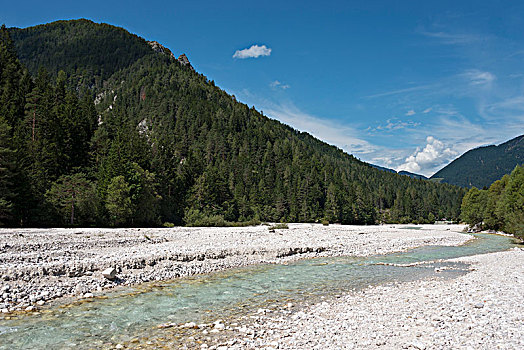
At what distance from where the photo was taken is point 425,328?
29.3 feet

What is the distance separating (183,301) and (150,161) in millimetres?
58682

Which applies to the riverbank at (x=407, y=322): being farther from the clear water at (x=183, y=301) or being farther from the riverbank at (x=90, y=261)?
the riverbank at (x=90, y=261)

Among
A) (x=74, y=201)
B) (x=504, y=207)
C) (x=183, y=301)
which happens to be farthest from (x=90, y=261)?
(x=504, y=207)

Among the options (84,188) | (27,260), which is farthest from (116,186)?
(27,260)

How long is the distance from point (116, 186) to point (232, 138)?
8903 cm

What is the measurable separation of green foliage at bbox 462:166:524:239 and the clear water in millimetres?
27519

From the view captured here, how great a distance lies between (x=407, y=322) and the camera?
9727 mm

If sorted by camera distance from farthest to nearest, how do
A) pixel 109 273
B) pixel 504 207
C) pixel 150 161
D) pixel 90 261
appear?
pixel 150 161 → pixel 504 207 → pixel 90 261 → pixel 109 273

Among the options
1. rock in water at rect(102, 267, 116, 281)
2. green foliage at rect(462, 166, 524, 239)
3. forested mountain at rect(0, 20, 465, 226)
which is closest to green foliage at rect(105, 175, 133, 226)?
forested mountain at rect(0, 20, 465, 226)

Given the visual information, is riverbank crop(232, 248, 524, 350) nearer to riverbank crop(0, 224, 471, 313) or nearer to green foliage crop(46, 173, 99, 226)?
riverbank crop(0, 224, 471, 313)

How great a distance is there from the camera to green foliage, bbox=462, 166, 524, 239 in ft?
141

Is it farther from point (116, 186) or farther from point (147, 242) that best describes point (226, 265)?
point (116, 186)

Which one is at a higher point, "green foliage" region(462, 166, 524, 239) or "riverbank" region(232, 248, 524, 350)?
"green foliage" region(462, 166, 524, 239)

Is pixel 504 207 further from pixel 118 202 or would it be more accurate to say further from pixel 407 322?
pixel 118 202
